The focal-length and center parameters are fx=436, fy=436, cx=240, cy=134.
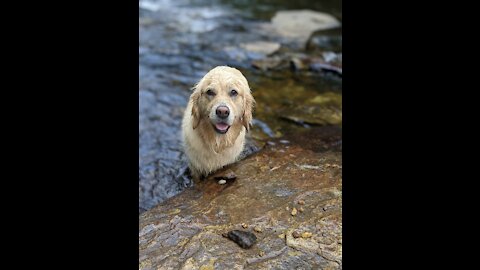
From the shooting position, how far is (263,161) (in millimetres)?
5320

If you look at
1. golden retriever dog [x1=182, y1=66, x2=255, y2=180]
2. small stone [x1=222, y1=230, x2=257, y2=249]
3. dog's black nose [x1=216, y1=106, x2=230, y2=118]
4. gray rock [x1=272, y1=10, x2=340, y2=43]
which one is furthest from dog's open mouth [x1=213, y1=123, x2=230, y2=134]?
gray rock [x1=272, y1=10, x2=340, y2=43]

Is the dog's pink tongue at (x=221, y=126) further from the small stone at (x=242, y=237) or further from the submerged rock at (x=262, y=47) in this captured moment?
the submerged rock at (x=262, y=47)

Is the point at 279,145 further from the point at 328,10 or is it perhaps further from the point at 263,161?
the point at 328,10

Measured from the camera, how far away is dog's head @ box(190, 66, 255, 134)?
4707 millimetres

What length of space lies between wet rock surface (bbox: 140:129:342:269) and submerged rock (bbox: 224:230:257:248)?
42 mm

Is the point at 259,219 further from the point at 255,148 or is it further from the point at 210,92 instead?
the point at 255,148

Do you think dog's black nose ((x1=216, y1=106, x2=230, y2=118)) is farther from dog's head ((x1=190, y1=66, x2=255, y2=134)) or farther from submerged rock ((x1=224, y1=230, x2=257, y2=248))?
submerged rock ((x1=224, y1=230, x2=257, y2=248))

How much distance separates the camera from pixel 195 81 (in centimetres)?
857
